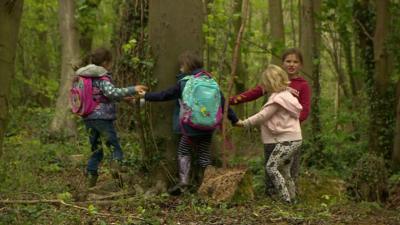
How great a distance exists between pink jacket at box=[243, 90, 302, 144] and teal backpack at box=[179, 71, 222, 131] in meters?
0.49

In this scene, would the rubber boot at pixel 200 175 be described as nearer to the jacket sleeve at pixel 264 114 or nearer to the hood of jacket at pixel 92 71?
the jacket sleeve at pixel 264 114

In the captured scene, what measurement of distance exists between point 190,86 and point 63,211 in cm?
206

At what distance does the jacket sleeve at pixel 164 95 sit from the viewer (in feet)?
23.3

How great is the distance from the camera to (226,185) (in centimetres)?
693

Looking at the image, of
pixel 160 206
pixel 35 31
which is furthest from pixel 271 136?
pixel 35 31

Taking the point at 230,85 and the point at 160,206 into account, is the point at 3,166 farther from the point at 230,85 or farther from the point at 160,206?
the point at 230,85

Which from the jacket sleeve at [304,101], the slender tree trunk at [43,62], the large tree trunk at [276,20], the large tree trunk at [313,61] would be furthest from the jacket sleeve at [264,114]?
the slender tree trunk at [43,62]

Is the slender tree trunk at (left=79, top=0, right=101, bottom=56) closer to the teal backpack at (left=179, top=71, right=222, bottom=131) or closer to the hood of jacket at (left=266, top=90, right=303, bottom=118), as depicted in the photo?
the teal backpack at (left=179, top=71, right=222, bottom=131)

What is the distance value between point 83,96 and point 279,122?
236 centimetres

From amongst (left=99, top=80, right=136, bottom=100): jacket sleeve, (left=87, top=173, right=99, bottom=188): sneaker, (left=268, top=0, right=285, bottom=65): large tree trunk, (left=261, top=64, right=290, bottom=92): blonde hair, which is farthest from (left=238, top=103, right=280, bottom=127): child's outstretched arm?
(left=268, top=0, right=285, bottom=65): large tree trunk

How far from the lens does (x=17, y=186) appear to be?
6.33m

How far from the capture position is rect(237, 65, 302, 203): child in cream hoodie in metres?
7.23

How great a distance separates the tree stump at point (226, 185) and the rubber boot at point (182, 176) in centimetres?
28

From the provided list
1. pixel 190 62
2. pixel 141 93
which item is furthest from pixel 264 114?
pixel 141 93
